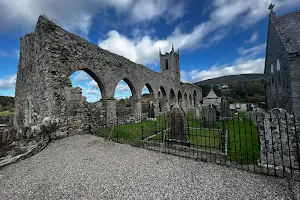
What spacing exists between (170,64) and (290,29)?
2115 centimetres

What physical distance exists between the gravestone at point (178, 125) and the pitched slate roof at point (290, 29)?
7118mm

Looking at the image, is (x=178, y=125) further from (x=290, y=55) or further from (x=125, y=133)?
(x=290, y=55)

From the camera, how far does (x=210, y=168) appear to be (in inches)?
124

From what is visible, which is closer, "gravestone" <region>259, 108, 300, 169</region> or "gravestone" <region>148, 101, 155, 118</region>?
"gravestone" <region>259, 108, 300, 169</region>

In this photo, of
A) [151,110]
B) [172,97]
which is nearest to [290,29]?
[151,110]

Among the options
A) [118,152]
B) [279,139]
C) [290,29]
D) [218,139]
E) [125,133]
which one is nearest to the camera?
[279,139]

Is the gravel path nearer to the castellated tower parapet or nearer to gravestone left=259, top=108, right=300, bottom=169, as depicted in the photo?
gravestone left=259, top=108, right=300, bottom=169

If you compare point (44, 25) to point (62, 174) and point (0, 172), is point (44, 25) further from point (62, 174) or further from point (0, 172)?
point (62, 174)

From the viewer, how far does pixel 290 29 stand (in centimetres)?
900

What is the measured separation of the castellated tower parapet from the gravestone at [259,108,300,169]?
25579mm

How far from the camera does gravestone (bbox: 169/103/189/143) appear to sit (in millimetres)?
5465

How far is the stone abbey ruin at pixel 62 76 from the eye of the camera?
266 inches

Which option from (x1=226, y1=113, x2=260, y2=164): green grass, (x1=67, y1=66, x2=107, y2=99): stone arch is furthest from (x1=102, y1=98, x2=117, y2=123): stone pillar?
(x1=226, y1=113, x2=260, y2=164): green grass

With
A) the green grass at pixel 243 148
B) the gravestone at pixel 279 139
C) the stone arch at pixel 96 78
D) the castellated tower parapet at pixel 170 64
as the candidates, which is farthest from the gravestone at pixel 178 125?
the castellated tower parapet at pixel 170 64
